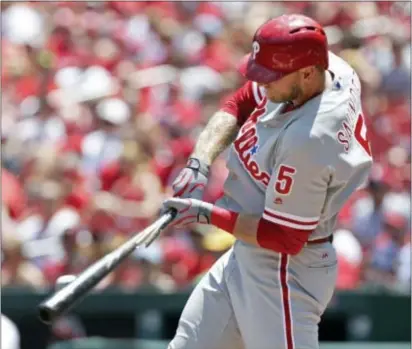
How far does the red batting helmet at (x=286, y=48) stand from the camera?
374cm

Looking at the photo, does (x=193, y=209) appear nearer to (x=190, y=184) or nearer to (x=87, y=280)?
(x=190, y=184)

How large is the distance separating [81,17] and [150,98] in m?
1.24

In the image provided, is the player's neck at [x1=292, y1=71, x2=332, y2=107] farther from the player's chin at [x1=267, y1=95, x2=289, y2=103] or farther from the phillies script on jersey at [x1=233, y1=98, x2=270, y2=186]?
the phillies script on jersey at [x1=233, y1=98, x2=270, y2=186]

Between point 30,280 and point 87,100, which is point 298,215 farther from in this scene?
point 87,100

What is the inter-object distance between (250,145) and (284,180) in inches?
10.0

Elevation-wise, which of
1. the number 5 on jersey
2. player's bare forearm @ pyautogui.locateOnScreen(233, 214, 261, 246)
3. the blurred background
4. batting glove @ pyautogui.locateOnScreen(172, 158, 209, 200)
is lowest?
the blurred background

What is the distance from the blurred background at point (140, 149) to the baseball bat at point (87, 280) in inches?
57.4

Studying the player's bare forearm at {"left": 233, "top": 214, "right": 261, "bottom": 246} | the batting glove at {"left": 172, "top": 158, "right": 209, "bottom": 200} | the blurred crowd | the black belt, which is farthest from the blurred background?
the black belt

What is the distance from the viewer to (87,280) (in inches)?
133

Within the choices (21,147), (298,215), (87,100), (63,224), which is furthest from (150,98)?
(298,215)

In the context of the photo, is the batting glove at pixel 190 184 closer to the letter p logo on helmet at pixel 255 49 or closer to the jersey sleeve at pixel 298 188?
the jersey sleeve at pixel 298 188

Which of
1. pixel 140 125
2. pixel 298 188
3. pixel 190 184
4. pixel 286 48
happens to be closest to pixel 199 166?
pixel 190 184

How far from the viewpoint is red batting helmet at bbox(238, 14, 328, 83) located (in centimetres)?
374

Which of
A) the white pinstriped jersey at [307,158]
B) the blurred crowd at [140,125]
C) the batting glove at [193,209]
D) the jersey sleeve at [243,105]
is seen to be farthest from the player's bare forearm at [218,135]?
the blurred crowd at [140,125]
